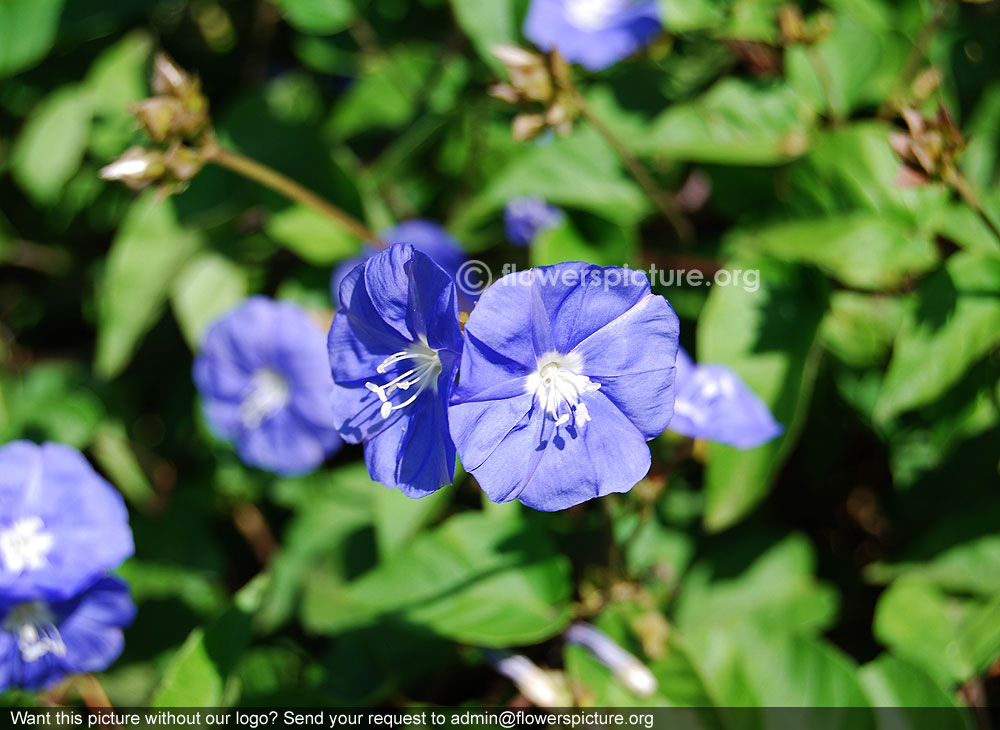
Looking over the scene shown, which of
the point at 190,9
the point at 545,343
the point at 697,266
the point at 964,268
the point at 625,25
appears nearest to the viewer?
the point at 545,343

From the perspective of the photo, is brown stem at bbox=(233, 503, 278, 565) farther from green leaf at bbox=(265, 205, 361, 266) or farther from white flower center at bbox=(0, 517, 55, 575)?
green leaf at bbox=(265, 205, 361, 266)

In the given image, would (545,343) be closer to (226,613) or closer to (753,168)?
(226,613)

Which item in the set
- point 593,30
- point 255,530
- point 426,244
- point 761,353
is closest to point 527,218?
point 426,244

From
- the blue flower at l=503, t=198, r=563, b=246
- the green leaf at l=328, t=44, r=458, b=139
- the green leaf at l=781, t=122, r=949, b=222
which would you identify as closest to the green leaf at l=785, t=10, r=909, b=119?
the green leaf at l=781, t=122, r=949, b=222

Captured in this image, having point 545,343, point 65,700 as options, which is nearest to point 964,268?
point 545,343

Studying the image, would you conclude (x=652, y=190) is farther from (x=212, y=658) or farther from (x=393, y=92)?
(x=212, y=658)
